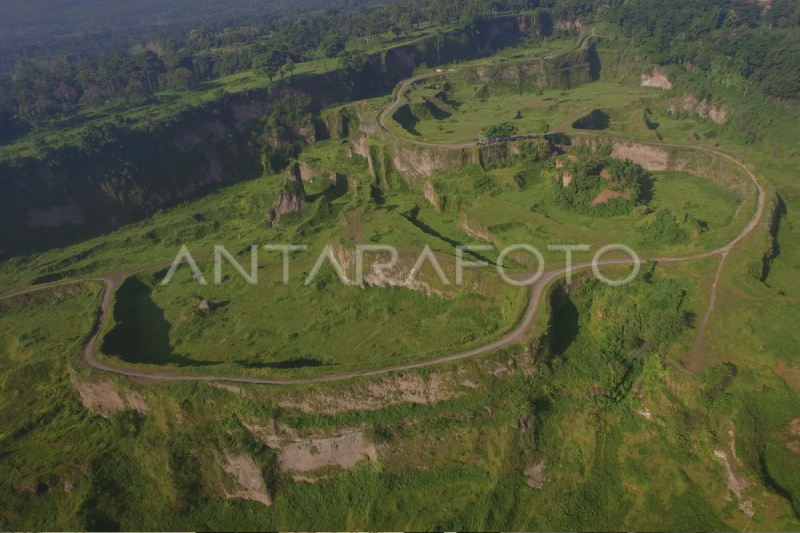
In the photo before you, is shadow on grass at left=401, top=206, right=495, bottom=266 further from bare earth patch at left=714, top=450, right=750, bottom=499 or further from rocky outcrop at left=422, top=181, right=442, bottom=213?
bare earth patch at left=714, top=450, right=750, bottom=499

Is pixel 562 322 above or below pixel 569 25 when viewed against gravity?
below

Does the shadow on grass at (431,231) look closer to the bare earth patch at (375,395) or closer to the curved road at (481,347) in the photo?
the curved road at (481,347)

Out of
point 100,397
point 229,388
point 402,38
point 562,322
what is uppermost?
point 402,38

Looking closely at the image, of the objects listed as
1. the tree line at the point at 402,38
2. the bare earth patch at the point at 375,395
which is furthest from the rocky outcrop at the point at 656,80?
the bare earth patch at the point at 375,395

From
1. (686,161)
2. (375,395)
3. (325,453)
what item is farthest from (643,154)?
(325,453)

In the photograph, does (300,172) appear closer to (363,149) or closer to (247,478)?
(363,149)

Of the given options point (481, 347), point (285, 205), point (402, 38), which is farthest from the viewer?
point (402, 38)

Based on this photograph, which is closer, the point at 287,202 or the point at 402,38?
the point at 287,202
